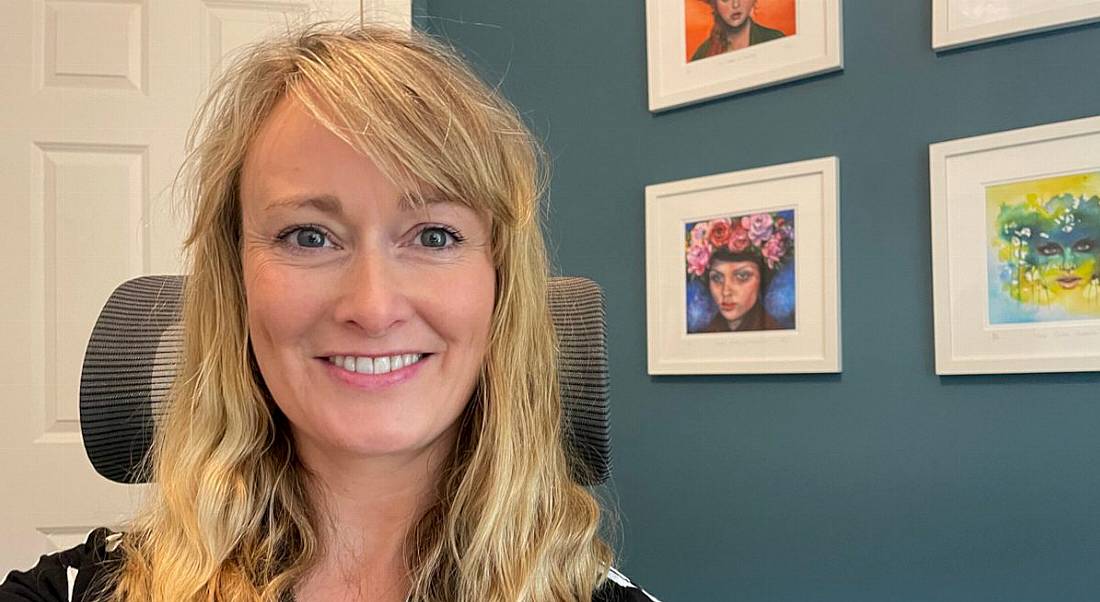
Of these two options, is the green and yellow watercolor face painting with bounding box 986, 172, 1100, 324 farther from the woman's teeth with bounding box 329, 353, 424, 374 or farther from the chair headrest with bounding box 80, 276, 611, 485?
the woman's teeth with bounding box 329, 353, 424, 374

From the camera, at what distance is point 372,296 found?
0.98m

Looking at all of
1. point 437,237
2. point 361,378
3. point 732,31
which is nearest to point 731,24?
point 732,31

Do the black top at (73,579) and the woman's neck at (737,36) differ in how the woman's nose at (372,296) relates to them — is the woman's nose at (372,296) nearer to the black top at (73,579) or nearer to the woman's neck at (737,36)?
the black top at (73,579)

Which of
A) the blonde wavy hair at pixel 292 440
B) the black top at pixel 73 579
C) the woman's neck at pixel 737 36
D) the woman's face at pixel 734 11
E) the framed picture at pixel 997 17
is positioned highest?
the woman's face at pixel 734 11

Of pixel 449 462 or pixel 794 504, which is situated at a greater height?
pixel 449 462

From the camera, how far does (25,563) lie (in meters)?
2.25

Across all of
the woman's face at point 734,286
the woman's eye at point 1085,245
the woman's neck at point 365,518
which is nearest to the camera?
the woman's neck at point 365,518

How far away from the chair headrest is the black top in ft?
0.30

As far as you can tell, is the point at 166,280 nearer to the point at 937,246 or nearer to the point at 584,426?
the point at 584,426

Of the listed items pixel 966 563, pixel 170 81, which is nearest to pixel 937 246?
pixel 966 563

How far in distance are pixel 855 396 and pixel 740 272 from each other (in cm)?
35

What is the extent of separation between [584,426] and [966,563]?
0.95m

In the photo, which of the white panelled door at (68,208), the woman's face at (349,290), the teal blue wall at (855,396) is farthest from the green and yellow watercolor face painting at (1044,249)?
the white panelled door at (68,208)

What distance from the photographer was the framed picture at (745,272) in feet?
6.47
